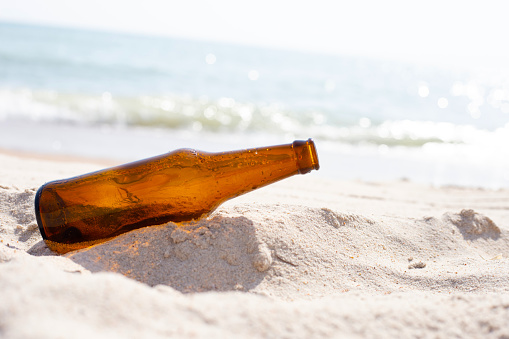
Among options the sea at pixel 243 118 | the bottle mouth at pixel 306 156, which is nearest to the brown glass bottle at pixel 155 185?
the bottle mouth at pixel 306 156

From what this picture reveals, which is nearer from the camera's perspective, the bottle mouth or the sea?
the bottle mouth

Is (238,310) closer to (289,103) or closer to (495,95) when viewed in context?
(289,103)

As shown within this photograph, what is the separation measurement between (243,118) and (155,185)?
8266 mm

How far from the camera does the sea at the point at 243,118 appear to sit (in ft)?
20.1

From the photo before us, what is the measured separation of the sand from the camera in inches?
39.4

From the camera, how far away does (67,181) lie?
164cm

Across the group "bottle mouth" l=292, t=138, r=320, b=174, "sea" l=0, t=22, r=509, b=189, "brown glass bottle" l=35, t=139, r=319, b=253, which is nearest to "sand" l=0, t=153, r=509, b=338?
"brown glass bottle" l=35, t=139, r=319, b=253

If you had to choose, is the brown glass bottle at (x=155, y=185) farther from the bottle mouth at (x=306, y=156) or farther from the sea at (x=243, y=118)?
the sea at (x=243, y=118)

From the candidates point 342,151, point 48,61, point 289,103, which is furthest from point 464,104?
point 48,61

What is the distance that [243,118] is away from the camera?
32.1 feet

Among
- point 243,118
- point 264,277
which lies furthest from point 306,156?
point 243,118

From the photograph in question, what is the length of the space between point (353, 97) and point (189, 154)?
14.0m

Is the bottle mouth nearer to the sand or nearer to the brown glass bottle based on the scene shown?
the brown glass bottle

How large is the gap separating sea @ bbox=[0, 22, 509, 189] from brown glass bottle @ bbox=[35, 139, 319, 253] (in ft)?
11.0
